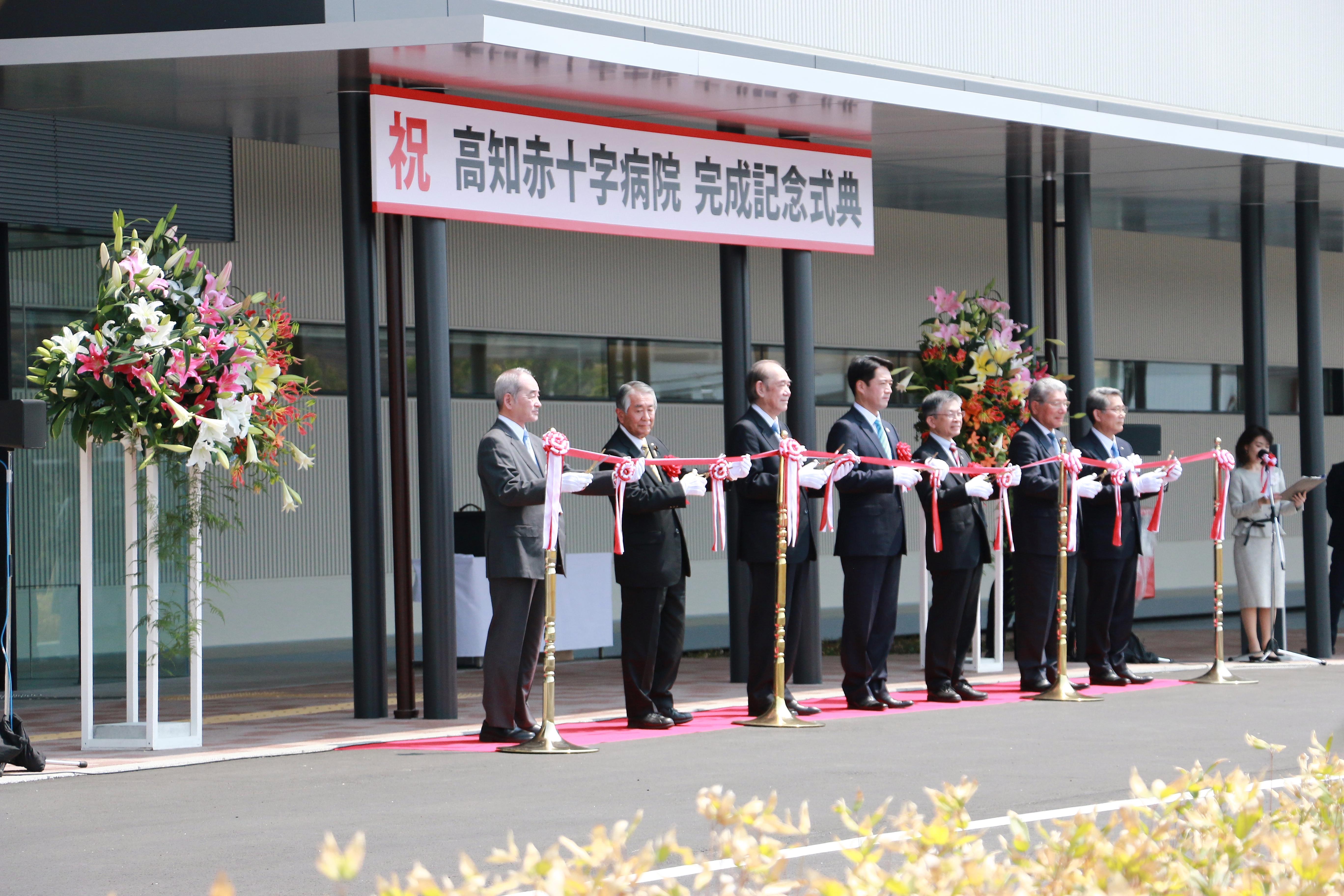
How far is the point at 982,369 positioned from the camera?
1150 centimetres

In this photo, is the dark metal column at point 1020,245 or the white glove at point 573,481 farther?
the dark metal column at point 1020,245

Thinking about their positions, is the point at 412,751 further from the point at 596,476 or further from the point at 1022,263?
the point at 1022,263

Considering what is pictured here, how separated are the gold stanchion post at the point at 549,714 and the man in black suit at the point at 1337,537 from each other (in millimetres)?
7603

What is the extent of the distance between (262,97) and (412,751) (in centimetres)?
366

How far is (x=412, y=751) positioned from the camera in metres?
7.75

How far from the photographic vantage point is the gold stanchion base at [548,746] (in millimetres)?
7539

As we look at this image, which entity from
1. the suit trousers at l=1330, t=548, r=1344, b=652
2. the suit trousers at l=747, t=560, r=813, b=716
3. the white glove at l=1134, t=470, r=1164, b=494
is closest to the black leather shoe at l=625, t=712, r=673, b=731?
the suit trousers at l=747, t=560, r=813, b=716

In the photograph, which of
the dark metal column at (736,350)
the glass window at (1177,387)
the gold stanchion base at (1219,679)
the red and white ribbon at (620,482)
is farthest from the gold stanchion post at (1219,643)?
the glass window at (1177,387)

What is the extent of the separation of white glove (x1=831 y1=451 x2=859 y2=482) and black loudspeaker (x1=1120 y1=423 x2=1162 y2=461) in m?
8.95

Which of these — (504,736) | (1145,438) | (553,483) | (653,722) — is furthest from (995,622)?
(1145,438)

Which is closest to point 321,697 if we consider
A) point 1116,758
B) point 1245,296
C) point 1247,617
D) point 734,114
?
point 734,114

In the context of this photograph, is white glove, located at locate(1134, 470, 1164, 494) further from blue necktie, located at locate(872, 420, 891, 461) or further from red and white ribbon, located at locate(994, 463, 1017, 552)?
blue necktie, located at locate(872, 420, 891, 461)

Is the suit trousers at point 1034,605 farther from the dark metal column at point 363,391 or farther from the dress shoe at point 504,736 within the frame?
the dark metal column at point 363,391

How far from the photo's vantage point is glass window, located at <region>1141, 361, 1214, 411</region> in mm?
18547
